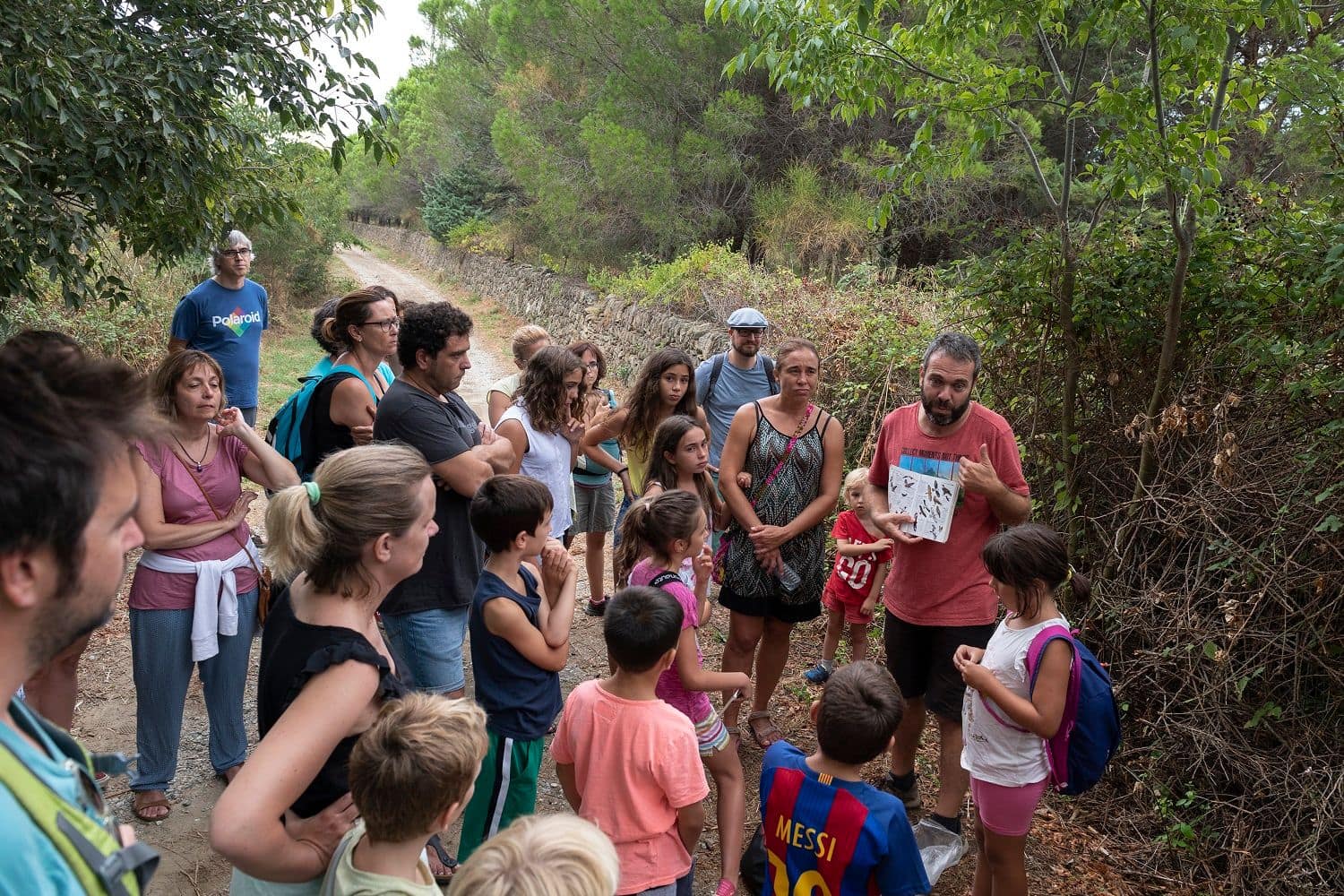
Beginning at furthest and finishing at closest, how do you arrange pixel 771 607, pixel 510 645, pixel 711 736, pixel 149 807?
pixel 771 607 < pixel 149 807 < pixel 711 736 < pixel 510 645

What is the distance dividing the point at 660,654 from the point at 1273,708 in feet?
8.56

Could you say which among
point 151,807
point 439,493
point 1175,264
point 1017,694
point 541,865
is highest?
point 1175,264

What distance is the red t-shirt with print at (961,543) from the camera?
3.58 meters

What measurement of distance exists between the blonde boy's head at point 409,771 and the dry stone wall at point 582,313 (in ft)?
27.0

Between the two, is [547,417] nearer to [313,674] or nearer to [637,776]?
[637,776]

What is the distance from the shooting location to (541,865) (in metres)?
1.67

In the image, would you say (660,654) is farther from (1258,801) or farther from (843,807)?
(1258,801)

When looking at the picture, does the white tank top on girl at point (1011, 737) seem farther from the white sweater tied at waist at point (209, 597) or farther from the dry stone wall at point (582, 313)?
the dry stone wall at point (582, 313)

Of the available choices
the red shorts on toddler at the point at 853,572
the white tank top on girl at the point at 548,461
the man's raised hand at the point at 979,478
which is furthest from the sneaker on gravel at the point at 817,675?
the man's raised hand at the point at 979,478

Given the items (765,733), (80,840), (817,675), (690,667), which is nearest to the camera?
(80,840)

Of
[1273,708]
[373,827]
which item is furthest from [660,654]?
[1273,708]

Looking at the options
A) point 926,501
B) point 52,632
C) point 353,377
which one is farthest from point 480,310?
point 52,632

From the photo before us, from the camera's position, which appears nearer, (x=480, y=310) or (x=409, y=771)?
(x=409, y=771)

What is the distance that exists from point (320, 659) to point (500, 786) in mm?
1327
